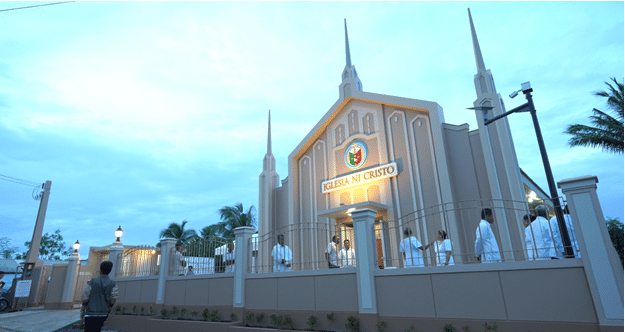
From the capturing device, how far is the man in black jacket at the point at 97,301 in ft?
19.5

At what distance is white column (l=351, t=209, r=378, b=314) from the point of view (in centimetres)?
708

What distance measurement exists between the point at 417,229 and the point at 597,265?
6.72m

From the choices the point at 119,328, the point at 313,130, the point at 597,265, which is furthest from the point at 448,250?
the point at 119,328

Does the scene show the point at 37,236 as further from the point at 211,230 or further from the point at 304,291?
the point at 211,230

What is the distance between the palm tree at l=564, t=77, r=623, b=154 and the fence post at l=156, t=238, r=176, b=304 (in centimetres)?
2066

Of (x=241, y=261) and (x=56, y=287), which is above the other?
(x=241, y=261)

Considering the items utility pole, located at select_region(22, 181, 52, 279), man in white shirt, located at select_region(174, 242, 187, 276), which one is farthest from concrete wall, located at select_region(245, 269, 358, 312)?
utility pole, located at select_region(22, 181, 52, 279)

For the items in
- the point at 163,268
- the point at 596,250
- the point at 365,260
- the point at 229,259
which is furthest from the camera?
the point at 163,268

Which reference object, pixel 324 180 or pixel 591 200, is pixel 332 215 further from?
pixel 591 200

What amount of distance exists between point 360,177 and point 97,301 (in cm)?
971

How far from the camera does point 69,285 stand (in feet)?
54.5

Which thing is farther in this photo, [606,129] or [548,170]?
[606,129]

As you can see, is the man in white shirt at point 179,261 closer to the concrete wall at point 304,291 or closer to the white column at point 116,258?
the concrete wall at point 304,291

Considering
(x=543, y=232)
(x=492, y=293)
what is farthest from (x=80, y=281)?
(x=543, y=232)
